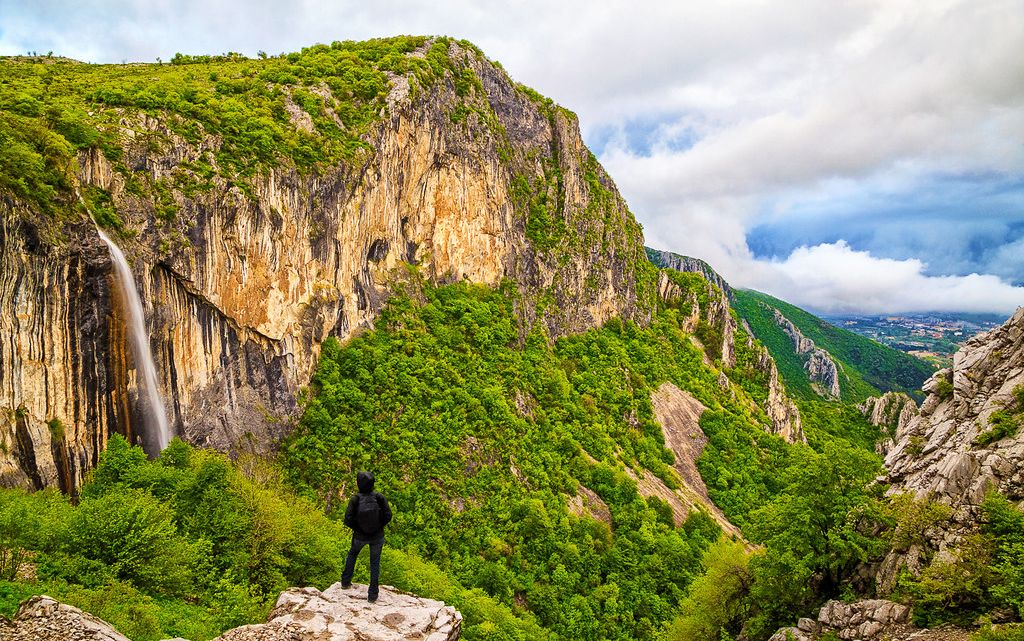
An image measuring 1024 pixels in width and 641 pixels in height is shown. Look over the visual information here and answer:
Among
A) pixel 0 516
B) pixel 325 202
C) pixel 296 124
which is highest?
pixel 296 124

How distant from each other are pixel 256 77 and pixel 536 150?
3833 centimetres

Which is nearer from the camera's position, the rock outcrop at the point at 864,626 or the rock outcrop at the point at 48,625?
the rock outcrop at the point at 48,625

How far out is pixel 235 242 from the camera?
115ft

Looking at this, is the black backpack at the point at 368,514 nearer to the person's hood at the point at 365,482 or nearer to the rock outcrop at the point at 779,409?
the person's hood at the point at 365,482

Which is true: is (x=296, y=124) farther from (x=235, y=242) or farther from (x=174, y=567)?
(x=174, y=567)

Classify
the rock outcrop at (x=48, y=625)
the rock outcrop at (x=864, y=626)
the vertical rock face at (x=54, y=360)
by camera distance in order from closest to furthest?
the rock outcrop at (x=48, y=625), the rock outcrop at (x=864, y=626), the vertical rock face at (x=54, y=360)

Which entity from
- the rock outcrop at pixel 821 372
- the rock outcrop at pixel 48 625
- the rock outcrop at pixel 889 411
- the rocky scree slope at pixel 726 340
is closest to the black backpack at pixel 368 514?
the rock outcrop at pixel 48 625

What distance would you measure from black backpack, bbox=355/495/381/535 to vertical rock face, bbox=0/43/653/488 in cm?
1952

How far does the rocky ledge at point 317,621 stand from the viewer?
1100cm

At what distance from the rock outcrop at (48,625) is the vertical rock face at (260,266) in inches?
623

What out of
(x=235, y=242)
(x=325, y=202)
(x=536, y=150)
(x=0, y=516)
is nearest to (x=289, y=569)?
(x=0, y=516)

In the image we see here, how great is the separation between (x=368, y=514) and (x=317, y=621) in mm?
2690

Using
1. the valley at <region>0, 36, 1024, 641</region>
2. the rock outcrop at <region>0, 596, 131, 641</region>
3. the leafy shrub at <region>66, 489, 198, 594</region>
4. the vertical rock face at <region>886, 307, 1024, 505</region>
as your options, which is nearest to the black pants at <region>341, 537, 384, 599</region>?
the valley at <region>0, 36, 1024, 641</region>

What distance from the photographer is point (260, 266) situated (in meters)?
37.2
